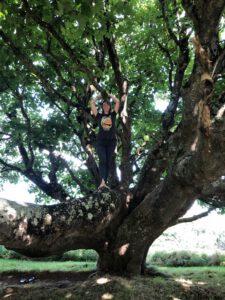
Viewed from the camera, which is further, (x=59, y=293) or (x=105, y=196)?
(x=105, y=196)

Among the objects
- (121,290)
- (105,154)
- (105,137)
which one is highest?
(105,137)

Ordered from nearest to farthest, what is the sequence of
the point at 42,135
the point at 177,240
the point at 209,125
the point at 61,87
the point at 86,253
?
1. the point at 209,125
2. the point at 61,87
3. the point at 42,135
4. the point at 86,253
5. the point at 177,240

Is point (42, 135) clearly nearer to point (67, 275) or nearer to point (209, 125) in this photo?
point (67, 275)

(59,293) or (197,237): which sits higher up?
(197,237)

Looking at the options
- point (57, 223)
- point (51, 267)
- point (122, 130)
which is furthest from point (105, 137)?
point (51, 267)

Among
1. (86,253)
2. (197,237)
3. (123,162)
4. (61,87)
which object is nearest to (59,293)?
(123,162)

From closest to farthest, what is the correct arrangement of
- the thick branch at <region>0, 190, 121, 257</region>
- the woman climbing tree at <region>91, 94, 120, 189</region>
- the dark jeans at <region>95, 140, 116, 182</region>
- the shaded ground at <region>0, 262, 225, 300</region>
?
the thick branch at <region>0, 190, 121, 257</region>
the shaded ground at <region>0, 262, 225, 300</region>
the woman climbing tree at <region>91, 94, 120, 189</region>
the dark jeans at <region>95, 140, 116, 182</region>

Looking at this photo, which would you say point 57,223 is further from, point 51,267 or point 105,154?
point 51,267

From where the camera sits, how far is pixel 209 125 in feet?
16.9

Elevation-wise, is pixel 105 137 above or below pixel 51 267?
above

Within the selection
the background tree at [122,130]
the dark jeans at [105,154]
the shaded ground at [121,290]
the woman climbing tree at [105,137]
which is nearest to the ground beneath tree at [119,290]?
the shaded ground at [121,290]

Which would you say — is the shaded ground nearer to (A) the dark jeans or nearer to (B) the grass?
(A) the dark jeans

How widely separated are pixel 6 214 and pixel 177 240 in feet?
61.7

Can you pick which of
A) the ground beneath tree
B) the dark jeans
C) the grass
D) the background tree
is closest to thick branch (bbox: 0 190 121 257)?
the background tree
